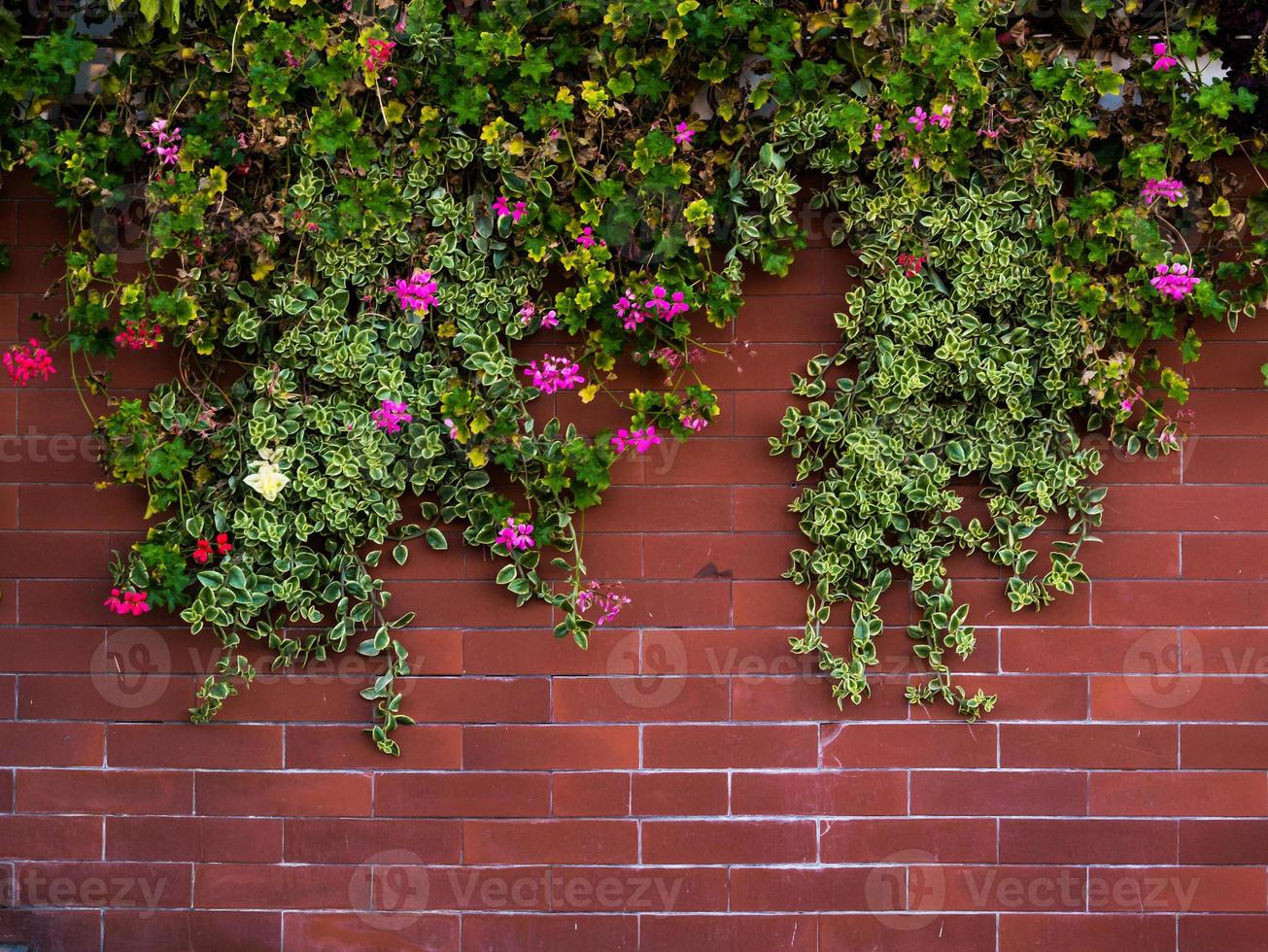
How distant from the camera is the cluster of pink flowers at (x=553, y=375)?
8.52 feet

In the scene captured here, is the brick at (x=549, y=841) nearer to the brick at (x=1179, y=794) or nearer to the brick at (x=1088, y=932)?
the brick at (x=1088, y=932)

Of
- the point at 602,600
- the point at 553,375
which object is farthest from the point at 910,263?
the point at 602,600

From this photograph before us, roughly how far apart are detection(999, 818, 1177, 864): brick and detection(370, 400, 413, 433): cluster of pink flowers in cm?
180

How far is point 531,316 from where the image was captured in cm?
262

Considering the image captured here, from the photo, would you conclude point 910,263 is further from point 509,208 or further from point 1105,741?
point 1105,741

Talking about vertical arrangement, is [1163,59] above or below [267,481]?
above

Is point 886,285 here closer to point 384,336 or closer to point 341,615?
point 384,336

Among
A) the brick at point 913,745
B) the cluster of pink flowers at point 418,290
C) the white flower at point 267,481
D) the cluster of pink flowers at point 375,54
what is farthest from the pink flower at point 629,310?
the brick at point 913,745

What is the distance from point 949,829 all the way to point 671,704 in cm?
77

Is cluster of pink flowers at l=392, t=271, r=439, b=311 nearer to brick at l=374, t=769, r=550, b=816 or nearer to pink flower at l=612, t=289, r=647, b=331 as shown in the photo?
pink flower at l=612, t=289, r=647, b=331

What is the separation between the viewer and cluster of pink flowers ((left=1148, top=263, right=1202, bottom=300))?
2490 millimetres

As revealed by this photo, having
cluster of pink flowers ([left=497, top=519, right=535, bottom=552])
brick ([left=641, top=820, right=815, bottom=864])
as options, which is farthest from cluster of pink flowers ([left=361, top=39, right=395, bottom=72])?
brick ([left=641, top=820, right=815, bottom=864])

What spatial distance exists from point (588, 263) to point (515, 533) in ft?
2.20

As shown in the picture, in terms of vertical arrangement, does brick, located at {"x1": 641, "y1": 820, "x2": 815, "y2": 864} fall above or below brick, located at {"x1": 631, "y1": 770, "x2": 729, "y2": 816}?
below
